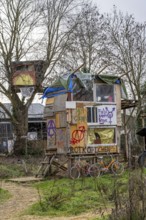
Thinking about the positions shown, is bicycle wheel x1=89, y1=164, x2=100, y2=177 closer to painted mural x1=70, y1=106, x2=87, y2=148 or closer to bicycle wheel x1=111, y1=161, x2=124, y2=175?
bicycle wheel x1=111, y1=161, x2=124, y2=175

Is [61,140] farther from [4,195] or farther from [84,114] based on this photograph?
[4,195]

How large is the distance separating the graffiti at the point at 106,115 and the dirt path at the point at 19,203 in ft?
13.6

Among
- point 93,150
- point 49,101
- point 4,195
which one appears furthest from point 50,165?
point 4,195

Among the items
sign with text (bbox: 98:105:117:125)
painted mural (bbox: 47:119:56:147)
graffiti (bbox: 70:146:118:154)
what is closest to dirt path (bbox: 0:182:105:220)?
graffiti (bbox: 70:146:118:154)

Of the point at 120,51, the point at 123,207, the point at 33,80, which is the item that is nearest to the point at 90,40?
the point at 120,51

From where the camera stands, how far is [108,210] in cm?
885

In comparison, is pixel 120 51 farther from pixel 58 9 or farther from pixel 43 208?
pixel 43 208

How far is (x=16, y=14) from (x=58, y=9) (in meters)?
2.94

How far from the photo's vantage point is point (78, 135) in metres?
16.6

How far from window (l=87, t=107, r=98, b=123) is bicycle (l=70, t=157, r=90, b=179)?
→ 162cm

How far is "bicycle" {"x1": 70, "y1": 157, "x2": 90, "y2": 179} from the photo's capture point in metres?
16.0

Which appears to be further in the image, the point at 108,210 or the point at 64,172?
the point at 64,172

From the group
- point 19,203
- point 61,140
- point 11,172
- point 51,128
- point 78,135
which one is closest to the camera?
point 19,203

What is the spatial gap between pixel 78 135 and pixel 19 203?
231 inches
